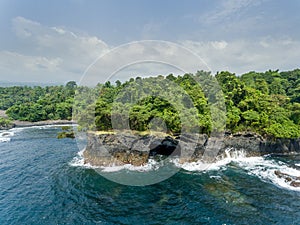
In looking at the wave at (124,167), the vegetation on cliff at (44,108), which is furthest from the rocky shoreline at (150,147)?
the vegetation on cliff at (44,108)

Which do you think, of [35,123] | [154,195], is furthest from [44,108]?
[154,195]

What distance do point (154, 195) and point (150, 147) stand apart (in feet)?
29.8

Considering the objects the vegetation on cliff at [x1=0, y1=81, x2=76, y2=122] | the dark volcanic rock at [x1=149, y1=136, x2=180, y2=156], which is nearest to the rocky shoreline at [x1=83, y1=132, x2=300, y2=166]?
the dark volcanic rock at [x1=149, y1=136, x2=180, y2=156]

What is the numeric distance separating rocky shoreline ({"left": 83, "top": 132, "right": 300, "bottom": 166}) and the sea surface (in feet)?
5.34

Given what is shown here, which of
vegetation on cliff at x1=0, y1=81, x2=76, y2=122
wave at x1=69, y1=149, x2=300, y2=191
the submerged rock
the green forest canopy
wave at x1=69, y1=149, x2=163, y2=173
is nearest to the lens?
the submerged rock

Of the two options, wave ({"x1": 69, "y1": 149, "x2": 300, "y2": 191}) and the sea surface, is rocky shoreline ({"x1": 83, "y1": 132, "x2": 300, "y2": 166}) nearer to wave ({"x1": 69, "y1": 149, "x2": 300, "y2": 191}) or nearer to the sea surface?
wave ({"x1": 69, "y1": 149, "x2": 300, "y2": 191})

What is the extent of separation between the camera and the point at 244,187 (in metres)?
21.7

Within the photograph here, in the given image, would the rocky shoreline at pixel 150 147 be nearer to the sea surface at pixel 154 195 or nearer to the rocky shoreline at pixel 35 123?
the sea surface at pixel 154 195

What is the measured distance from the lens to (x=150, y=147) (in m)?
28.8

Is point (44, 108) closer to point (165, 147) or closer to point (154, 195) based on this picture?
point (165, 147)

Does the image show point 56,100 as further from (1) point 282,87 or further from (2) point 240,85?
(1) point 282,87

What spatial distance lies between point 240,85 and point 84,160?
91.9 feet

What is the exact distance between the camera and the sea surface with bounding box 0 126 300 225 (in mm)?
16891

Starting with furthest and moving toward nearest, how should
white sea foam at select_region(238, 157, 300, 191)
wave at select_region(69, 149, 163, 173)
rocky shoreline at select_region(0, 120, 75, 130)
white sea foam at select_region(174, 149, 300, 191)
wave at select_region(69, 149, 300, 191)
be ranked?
rocky shoreline at select_region(0, 120, 75, 130) → wave at select_region(69, 149, 163, 173) → wave at select_region(69, 149, 300, 191) → white sea foam at select_region(174, 149, 300, 191) → white sea foam at select_region(238, 157, 300, 191)
